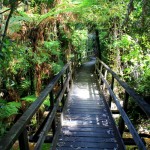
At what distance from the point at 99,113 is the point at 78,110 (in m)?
0.65

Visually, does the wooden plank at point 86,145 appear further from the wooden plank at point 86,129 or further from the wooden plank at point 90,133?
the wooden plank at point 86,129

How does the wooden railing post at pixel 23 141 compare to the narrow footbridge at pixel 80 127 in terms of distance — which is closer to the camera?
the wooden railing post at pixel 23 141

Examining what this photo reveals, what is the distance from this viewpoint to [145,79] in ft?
26.2

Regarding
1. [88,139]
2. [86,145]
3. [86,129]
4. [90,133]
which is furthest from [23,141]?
[86,129]

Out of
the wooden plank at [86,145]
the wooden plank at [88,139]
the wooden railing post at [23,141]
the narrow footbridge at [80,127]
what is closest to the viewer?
the wooden railing post at [23,141]

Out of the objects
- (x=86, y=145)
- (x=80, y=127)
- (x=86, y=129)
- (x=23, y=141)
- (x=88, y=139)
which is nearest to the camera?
(x=23, y=141)

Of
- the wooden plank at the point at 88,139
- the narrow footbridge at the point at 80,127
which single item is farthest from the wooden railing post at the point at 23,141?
the wooden plank at the point at 88,139

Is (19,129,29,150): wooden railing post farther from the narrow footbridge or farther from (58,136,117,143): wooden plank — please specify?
(58,136,117,143): wooden plank

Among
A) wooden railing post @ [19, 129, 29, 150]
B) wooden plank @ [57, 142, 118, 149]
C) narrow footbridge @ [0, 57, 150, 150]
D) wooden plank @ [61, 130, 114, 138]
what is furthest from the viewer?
wooden plank @ [61, 130, 114, 138]

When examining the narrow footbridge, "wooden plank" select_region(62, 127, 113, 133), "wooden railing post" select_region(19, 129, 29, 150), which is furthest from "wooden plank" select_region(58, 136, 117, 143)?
"wooden railing post" select_region(19, 129, 29, 150)

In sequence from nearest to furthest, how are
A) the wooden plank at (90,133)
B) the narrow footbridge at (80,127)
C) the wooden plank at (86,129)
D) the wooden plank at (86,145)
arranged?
the narrow footbridge at (80,127)
the wooden plank at (86,145)
the wooden plank at (90,133)
the wooden plank at (86,129)

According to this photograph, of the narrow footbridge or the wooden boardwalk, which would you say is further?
the wooden boardwalk

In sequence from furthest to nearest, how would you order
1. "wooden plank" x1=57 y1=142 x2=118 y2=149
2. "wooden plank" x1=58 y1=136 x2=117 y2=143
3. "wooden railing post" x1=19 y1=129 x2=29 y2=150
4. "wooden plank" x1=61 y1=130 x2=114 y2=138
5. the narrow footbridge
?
"wooden plank" x1=61 y1=130 x2=114 y2=138 < "wooden plank" x1=58 y1=136 x2=117 y2=143 < "wooden plank" x1=57 y1=142 x2=118 y2=149 < the narrow footbridge < "wooden railing post" x1=19 y1=129 x2=29 y2=150

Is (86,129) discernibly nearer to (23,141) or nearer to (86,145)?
(86,145)
